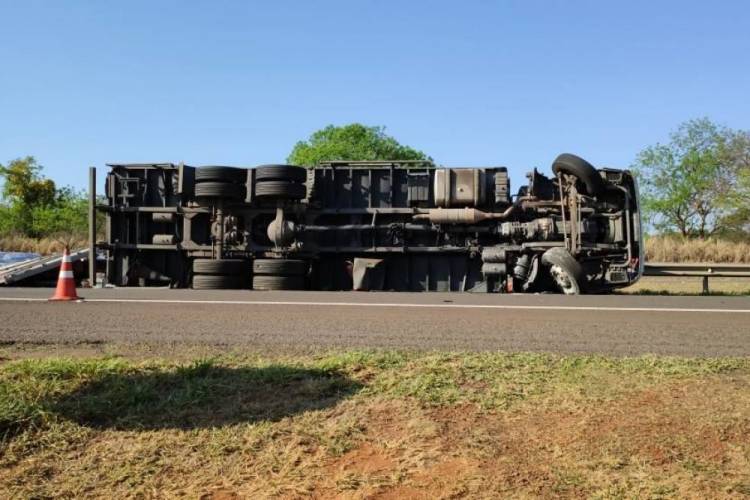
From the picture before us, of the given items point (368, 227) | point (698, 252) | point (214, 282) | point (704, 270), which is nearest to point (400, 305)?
point (368, 227)

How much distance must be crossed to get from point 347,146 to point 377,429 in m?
49.4

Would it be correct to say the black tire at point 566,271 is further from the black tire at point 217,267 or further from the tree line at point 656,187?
the tree line at point 656,187

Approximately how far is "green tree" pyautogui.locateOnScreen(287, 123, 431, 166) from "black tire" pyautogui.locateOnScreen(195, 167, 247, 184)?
37373mm

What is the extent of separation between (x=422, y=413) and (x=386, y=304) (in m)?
4.87

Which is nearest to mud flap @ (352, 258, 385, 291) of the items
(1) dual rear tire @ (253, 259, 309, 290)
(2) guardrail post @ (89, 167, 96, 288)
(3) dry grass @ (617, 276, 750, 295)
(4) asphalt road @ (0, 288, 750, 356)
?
(1) dual rear tire @ (253, 259, 309, 290)

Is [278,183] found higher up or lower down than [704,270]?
higher up

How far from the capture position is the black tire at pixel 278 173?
1284 centimetres

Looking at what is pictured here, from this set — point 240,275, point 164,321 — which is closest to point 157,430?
point 164,321

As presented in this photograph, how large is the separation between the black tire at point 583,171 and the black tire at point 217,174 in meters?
6.75

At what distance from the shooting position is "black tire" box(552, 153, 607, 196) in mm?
11844

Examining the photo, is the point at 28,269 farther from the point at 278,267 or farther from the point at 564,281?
the point at 564,281

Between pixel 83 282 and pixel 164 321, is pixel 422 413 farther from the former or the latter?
pixel 83 282

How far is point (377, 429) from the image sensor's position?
123 inches

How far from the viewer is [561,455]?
274 cm
